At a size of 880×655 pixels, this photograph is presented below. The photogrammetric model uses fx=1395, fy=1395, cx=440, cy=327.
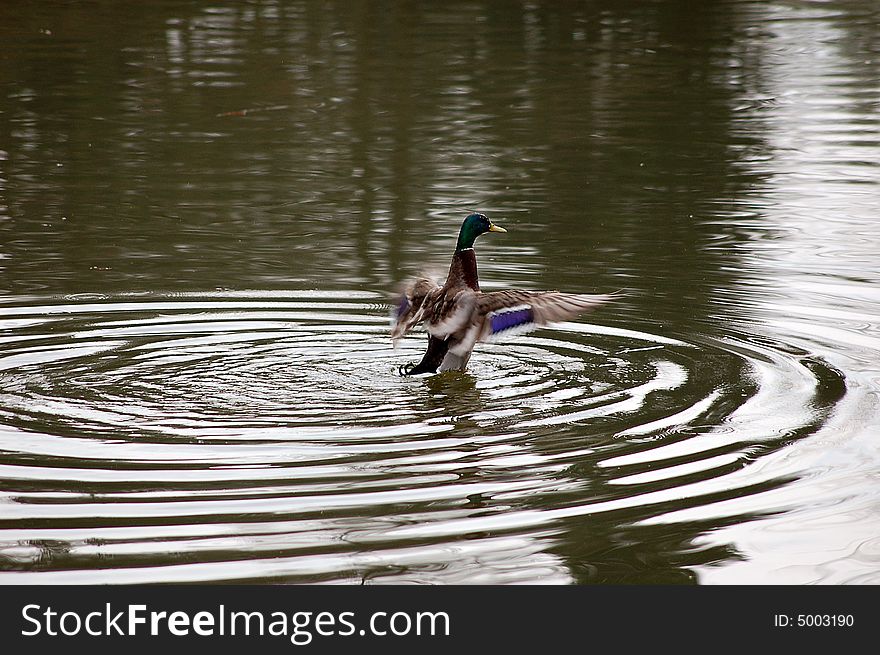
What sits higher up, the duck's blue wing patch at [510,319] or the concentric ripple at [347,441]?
the duck's blue wing patch at [510,319]

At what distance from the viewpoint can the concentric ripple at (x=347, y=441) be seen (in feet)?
16.0

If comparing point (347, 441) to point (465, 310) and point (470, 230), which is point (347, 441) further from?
point (470, 230)

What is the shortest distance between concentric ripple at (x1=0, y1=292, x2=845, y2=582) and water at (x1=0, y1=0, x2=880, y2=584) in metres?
0.02

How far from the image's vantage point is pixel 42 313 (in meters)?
8.50

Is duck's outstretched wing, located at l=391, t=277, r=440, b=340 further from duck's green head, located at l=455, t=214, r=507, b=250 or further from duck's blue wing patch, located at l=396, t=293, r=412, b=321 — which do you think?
duck's green head, located at l=455, t=214, r=507, b=250

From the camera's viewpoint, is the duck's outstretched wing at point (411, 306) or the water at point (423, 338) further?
the duck's outstretched wing at point (411, 306)

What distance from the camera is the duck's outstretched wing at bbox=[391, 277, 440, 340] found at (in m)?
7.52

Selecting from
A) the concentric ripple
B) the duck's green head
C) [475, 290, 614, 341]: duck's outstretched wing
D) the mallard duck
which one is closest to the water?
the concentric ripple

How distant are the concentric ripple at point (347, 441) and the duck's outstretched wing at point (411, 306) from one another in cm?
21

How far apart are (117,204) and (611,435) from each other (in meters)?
7.25

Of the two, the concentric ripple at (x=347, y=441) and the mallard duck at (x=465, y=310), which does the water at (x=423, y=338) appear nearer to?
the concentric ripple at (x=347, y=441)

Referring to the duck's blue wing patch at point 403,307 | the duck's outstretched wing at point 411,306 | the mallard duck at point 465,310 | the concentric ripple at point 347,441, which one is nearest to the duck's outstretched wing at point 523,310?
the mallard duck at point 465,310

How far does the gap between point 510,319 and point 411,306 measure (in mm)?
818

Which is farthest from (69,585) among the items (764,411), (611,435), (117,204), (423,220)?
(117,204)
